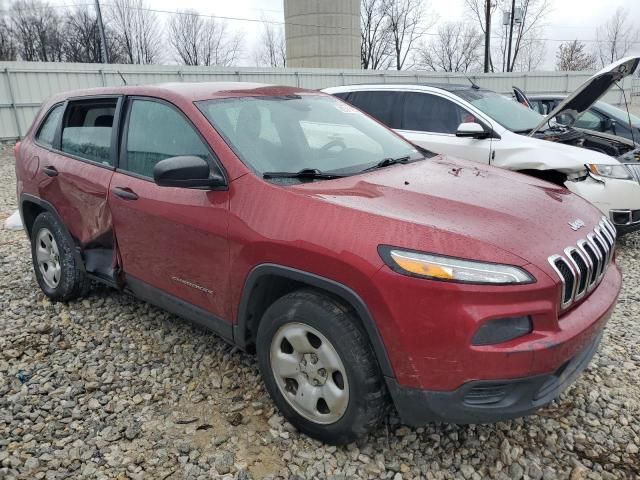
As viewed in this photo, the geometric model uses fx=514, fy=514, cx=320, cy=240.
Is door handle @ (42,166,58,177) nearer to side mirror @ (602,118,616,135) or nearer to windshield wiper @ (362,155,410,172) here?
windshield wiper @ (362,155,410,172)

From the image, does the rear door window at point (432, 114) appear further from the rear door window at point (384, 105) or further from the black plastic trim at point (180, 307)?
the black plastic trim at point (180, 307)

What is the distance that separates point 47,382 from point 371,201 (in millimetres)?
2287

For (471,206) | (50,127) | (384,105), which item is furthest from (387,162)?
(384,105)

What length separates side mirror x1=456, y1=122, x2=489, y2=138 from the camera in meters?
5.41

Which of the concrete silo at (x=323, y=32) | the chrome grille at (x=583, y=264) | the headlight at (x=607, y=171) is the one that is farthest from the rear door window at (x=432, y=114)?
the concrete silo at (x=323, y=32)

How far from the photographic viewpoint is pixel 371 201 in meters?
2.34

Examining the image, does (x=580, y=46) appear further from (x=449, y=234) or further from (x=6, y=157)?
(x=449, y=234)

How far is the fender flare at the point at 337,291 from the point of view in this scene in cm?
210

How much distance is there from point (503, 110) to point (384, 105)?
1428 mm

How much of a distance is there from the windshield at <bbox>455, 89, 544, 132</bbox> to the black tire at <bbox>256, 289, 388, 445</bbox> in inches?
169

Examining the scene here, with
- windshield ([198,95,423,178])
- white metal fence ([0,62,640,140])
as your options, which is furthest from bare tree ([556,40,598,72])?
windshield ([198,95,423,178])

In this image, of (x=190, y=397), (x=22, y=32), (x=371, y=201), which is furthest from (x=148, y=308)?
(x=22, y=32)

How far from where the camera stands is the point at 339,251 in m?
2.14

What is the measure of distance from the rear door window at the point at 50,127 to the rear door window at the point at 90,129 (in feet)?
0.47
